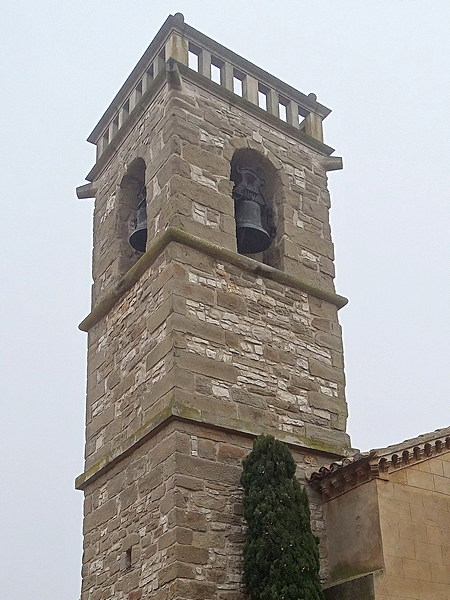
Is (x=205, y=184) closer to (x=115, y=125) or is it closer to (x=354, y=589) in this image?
(x=115, y=125)

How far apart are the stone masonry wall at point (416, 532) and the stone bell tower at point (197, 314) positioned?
960 millimetres

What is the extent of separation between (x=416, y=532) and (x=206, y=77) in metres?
6.20

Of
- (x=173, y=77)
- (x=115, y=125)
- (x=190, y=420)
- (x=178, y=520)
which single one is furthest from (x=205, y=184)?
(x=178, y=520)

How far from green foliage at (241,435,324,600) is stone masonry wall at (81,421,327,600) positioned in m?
0.22

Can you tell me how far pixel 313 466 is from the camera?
31.3 feet

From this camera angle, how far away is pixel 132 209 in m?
11.8

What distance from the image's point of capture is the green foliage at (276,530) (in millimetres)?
7895

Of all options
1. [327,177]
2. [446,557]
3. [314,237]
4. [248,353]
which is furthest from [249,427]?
[327,177]

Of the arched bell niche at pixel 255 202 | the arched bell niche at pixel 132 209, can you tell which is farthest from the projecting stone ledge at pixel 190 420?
the arched bell niche at pixel 132 209

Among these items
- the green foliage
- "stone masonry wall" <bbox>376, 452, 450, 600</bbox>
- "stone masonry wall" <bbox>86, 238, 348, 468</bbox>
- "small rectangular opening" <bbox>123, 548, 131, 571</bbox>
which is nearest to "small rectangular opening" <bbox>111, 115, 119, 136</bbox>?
"stone masonry wall" <bbox>86, 238, 348, 468</bbox>

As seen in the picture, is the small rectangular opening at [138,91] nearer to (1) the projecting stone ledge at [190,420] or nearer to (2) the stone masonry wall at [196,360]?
(2) the stone masonry wall at [196,360]

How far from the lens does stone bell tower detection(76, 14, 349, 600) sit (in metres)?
8.64

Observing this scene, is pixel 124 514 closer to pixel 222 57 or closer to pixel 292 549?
pixel 292 549

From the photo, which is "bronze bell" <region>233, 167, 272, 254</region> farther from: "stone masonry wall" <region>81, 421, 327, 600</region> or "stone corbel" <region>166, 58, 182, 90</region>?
"stone masonry wall" <region>81, 421, 327, 600</region>
